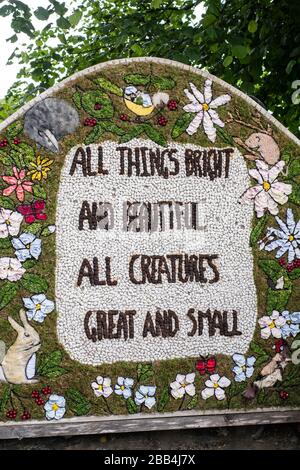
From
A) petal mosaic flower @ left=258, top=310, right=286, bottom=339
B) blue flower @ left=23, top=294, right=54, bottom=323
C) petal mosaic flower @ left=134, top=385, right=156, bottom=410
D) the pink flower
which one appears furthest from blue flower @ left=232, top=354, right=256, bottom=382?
the pink flower

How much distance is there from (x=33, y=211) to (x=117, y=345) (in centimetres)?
74

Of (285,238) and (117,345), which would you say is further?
(285,238)

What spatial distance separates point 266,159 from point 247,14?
1783mm

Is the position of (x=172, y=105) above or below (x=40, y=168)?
above

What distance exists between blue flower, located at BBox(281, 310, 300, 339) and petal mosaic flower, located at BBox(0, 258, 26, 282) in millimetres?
1306

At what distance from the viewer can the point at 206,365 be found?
11.8ft

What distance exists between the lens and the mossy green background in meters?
3.44

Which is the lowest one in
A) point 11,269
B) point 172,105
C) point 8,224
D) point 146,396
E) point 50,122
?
point 146,396

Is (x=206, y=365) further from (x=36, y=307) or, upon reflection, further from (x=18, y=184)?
(x=18, y=184)

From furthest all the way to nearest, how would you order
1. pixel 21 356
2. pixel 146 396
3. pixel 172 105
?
pixel 172 105 → pixel 146 396 → pixel 21 356

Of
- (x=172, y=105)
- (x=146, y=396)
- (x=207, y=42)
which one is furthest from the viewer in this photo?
(x=207, y=42)

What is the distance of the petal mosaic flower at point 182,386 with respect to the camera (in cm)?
354

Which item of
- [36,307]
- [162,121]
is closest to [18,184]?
[36,307]

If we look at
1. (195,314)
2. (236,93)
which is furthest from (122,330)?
(236,93)
